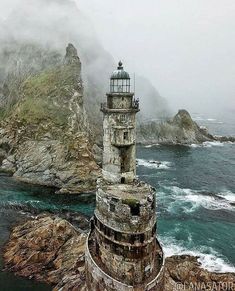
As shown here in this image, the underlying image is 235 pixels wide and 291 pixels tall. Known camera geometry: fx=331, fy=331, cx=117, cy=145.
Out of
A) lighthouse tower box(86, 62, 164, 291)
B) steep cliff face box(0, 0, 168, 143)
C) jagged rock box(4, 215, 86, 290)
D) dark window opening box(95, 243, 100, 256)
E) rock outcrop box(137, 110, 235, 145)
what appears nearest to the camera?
lighthouse tower box(86, 62, 164, 291)

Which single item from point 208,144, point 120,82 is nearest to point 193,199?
point 120,82

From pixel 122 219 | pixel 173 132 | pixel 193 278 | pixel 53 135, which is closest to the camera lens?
pixel 122 219

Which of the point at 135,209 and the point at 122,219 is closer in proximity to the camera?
the point at 135,209

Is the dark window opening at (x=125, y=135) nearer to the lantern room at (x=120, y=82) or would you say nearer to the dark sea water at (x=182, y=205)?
the lantern room at (x=120, y=82)

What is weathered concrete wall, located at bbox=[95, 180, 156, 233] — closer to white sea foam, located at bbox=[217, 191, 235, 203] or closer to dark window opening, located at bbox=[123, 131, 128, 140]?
dark window opening, located at bbox=[123, 131, 128, 140]

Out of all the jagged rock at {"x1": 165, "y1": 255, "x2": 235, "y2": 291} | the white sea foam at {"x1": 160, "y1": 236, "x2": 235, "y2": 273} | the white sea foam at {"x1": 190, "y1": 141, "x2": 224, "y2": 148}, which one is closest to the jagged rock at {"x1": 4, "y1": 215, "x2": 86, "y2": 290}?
the jagged rock at {"x1": 165, "y1": 255, "x2": 235, "y2": 291}

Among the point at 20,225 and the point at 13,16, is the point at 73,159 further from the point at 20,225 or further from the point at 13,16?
the point at 13,16

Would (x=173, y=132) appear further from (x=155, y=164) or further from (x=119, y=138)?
(x=119, y=138)

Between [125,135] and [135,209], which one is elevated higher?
[125,135]
